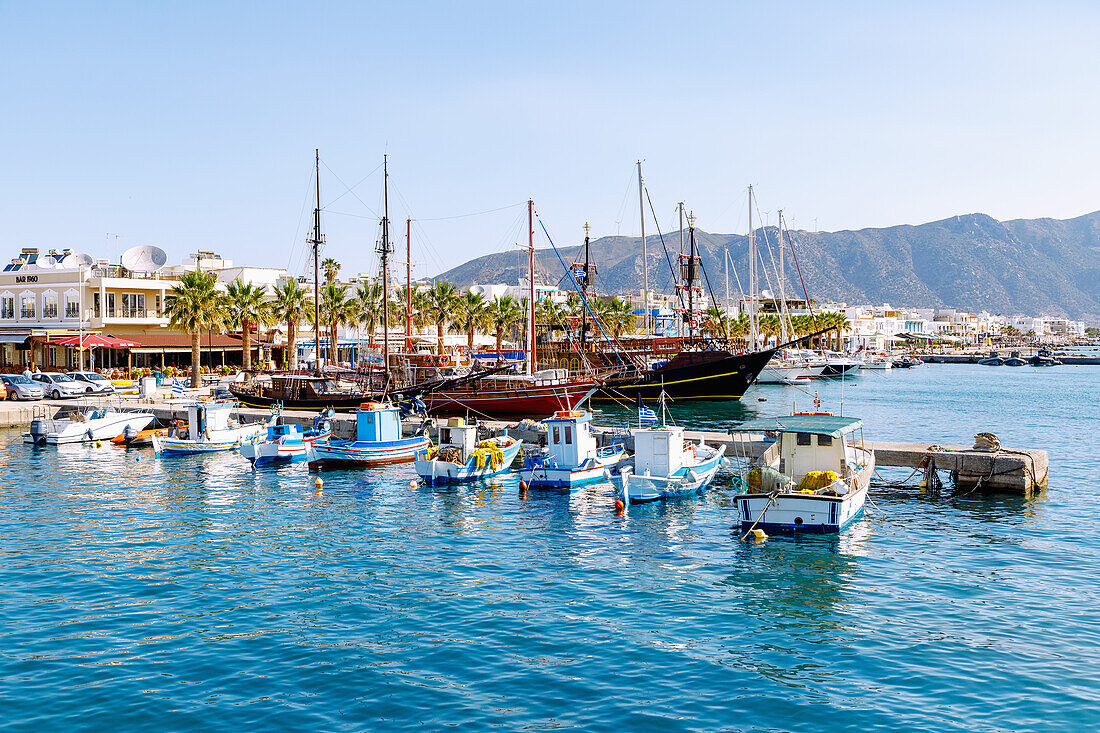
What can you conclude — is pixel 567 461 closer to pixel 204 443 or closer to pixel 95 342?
pixel 204 443

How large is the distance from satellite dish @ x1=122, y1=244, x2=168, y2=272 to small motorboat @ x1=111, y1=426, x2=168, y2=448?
167ft

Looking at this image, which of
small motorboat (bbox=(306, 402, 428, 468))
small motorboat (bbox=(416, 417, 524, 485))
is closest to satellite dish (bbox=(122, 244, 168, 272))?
small motorboat (bbox=(306, 402, 428, 468))

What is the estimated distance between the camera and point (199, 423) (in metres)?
45.8

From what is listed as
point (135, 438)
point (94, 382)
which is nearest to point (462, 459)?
point (135, 438)

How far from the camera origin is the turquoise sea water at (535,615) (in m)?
14.4

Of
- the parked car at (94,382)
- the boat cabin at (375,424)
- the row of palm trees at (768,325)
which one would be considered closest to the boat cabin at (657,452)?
the boat cabin at (375,424)

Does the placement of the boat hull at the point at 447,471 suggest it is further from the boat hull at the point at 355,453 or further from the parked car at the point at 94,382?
the parked car at the point at 94,382

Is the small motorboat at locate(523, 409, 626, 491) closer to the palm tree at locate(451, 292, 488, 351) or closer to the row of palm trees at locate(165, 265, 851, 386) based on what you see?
the row of palm trees at locate(165, 265, 851, 386)

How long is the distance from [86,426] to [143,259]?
52.7m

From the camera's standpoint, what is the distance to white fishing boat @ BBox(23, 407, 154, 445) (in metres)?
49.0

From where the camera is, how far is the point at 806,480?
27.2 m

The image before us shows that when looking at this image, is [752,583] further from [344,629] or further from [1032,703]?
[344,629]

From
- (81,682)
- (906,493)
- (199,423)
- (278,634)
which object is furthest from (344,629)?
(199,423)

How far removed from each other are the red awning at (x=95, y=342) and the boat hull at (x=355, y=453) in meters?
44.3
